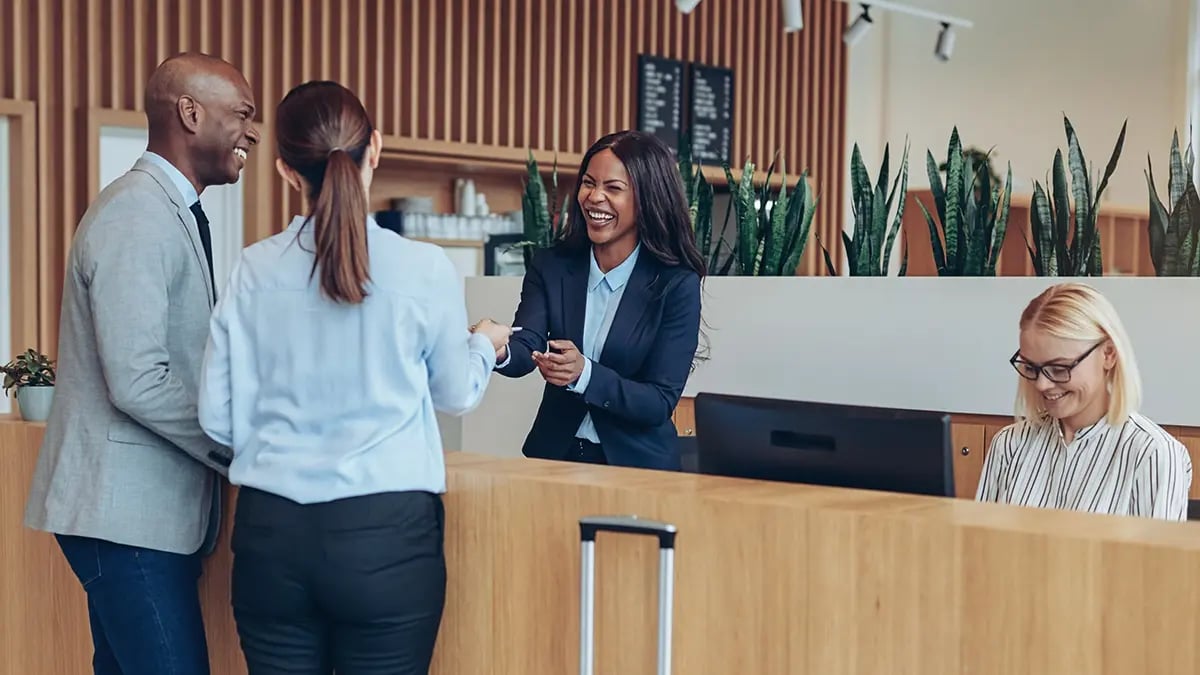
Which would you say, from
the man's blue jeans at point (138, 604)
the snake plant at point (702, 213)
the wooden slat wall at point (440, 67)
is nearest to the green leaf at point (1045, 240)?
the snake plant at point (702, 213)

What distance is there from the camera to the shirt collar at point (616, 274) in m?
2.56

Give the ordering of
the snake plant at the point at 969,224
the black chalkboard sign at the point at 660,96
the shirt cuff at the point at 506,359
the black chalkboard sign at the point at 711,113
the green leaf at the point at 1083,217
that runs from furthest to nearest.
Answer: the black chalkboard sign at the point at 711,113 → the black chalkboard sign at the point at 660,96 → the snake plant at the point at 969,224 → the green leaf at the point at 1083,217 → the shirt cuff at the point at 506,359

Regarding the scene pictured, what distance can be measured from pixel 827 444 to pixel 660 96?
6528mm

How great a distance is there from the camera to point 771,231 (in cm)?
411

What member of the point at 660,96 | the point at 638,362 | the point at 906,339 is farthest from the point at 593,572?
the point at 660,96

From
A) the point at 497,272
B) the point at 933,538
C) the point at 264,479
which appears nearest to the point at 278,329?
the point at 264,479

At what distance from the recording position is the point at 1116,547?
1.43m

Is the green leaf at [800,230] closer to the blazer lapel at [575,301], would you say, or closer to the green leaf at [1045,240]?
the green leaf at [1045,240]

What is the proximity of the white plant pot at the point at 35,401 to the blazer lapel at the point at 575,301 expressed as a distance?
94 cm

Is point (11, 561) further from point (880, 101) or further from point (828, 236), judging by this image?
point (880, 101)

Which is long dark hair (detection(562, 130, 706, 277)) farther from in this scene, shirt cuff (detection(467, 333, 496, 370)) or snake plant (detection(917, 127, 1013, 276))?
snake plant (detection(917, 127, 1013, 276))

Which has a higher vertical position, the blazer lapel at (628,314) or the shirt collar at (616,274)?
the shirt collar at (616,274)

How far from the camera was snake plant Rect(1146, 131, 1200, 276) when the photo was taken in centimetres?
347

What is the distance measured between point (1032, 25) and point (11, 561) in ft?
28.1
